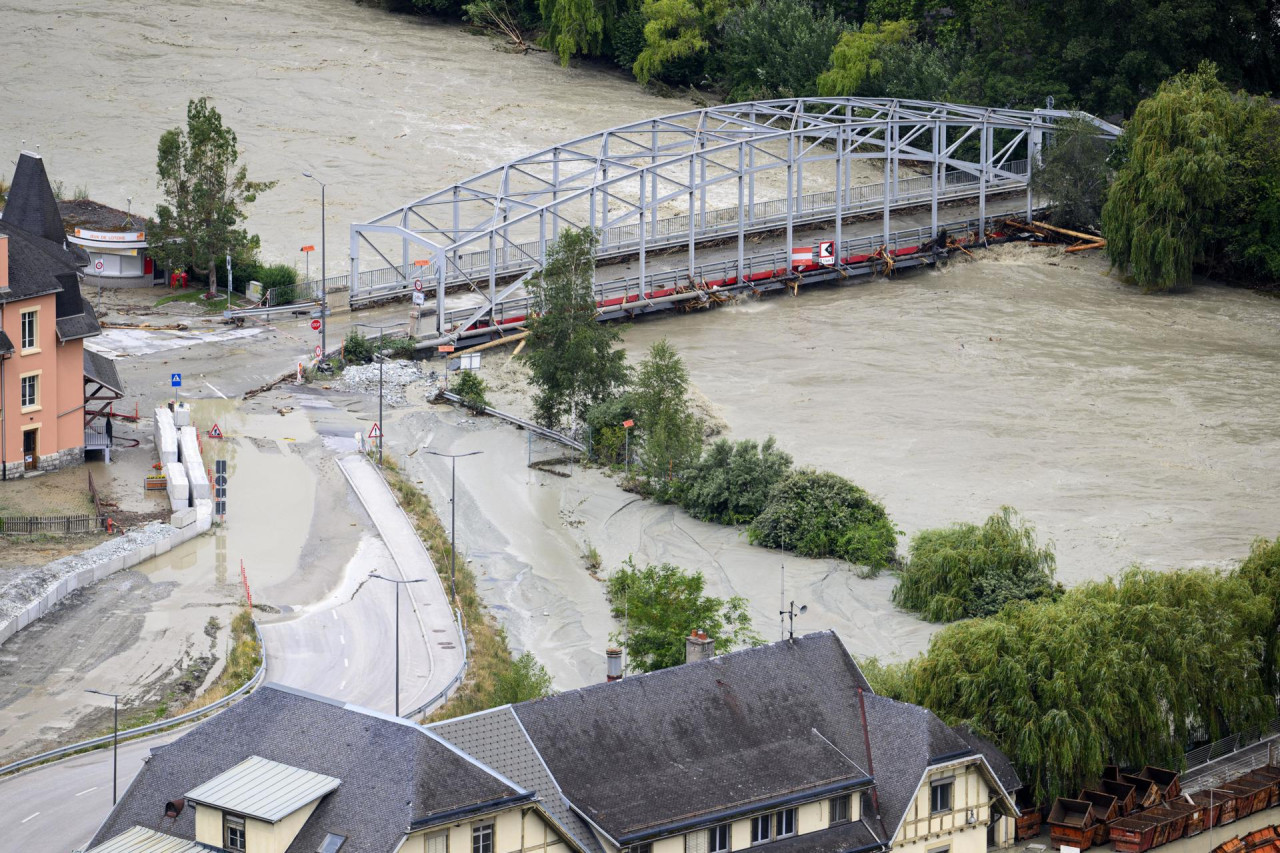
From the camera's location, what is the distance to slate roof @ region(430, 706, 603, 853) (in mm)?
42219

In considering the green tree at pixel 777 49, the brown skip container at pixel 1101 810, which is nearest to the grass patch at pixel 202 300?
the green tree at pixel 777 49

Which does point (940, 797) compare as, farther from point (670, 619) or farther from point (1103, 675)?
point (670, 619)

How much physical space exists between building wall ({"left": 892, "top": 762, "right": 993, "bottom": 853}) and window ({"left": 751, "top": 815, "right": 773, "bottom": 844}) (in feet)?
9.78

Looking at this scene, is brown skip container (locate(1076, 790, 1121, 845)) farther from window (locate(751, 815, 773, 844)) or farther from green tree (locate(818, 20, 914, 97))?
green tree (locate(818, 20, 914, 97))

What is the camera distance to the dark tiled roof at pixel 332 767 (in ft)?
132

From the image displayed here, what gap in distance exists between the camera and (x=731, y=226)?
388ft

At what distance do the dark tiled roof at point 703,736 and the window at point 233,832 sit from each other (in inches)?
242

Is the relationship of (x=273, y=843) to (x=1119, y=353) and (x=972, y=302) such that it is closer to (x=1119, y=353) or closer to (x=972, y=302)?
(x=1119, y=353)

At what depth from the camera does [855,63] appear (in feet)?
454

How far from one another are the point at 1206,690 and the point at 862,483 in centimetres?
2680

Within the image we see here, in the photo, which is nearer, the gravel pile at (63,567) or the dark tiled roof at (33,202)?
the gravel pile at (63,567)

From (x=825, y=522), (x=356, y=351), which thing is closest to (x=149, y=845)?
(x=825, y=522)

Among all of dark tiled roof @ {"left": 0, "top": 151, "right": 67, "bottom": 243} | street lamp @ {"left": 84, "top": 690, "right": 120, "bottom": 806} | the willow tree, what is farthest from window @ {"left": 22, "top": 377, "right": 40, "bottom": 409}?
the willow tree

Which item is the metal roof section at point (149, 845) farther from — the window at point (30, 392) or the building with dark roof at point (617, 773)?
the window at point (30, 392)
